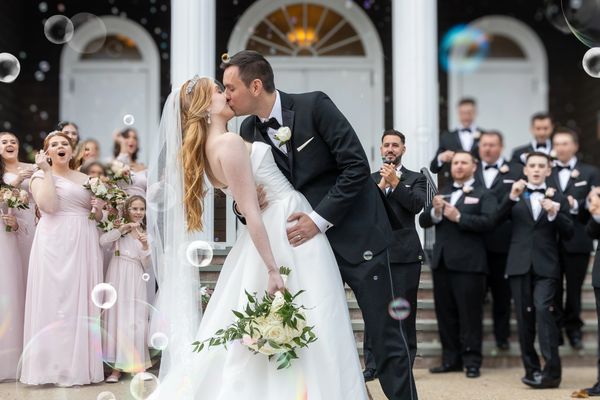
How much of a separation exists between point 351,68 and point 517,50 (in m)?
2.98

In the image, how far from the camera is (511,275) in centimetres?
690

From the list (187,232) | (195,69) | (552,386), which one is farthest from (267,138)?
(195,69)

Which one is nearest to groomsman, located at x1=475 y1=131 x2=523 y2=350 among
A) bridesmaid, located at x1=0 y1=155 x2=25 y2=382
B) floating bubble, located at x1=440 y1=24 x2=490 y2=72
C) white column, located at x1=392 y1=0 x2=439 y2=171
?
white column, located at x1=392 y1=0 x2=439 y2=171

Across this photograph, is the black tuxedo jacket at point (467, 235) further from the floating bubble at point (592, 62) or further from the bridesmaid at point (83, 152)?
the bridesmaid at point (83, 152)

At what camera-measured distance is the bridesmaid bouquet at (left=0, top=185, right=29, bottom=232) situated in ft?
20.7

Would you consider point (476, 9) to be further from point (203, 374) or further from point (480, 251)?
point (203, 374)

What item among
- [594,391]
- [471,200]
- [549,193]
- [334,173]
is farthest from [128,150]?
[594,391]

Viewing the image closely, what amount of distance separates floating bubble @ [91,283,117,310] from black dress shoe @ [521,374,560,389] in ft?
11.3

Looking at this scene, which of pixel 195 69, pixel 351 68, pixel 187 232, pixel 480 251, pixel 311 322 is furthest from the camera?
pixel 351 68

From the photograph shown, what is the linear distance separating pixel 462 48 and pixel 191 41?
17.5 ft

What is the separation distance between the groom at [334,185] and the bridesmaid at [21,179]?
9.20ft

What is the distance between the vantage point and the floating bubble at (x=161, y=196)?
4.68 metres

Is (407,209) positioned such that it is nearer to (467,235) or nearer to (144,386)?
(467,235)

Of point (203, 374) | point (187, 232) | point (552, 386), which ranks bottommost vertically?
point (552, 386)
